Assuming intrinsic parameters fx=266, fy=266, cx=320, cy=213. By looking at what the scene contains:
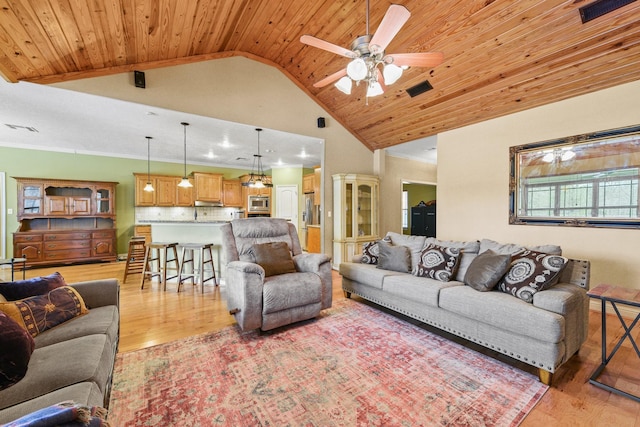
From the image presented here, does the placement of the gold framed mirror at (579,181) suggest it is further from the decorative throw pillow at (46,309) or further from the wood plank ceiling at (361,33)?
the decorative throw pillow at (46,309)

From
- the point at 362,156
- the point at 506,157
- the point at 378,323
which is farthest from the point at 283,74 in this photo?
the point at 378,323

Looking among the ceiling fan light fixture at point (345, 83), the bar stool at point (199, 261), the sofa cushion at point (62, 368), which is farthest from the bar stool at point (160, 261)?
the ceiling fan light fixture at point (345, 83)

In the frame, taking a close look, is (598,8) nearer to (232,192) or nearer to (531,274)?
(531,274)

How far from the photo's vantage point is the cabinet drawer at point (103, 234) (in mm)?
5812

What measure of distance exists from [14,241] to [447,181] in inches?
322

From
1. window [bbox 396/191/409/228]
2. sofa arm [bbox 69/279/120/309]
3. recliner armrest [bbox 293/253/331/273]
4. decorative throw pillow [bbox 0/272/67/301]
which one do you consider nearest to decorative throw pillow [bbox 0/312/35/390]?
decorative throw pillow [bbox 0/272/67/301]

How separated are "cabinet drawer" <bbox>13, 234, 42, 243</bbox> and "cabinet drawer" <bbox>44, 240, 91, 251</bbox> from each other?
0.52ft

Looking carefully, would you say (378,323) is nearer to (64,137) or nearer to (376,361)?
(376,361)

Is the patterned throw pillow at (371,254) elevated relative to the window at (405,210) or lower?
lower

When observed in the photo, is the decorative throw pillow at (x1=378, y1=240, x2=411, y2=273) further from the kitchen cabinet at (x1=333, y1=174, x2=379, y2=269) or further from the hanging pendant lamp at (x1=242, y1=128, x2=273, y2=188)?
the hanging pendant lamp at (x1=242, y1=128, x2=273, y2=188)

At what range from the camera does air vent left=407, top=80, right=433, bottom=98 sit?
146 inches

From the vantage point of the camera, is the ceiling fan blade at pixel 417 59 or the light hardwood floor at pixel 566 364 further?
the ceiling fan blade at pixel 417 59

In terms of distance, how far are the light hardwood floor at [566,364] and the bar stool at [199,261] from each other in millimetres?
157

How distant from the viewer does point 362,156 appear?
559 cm
